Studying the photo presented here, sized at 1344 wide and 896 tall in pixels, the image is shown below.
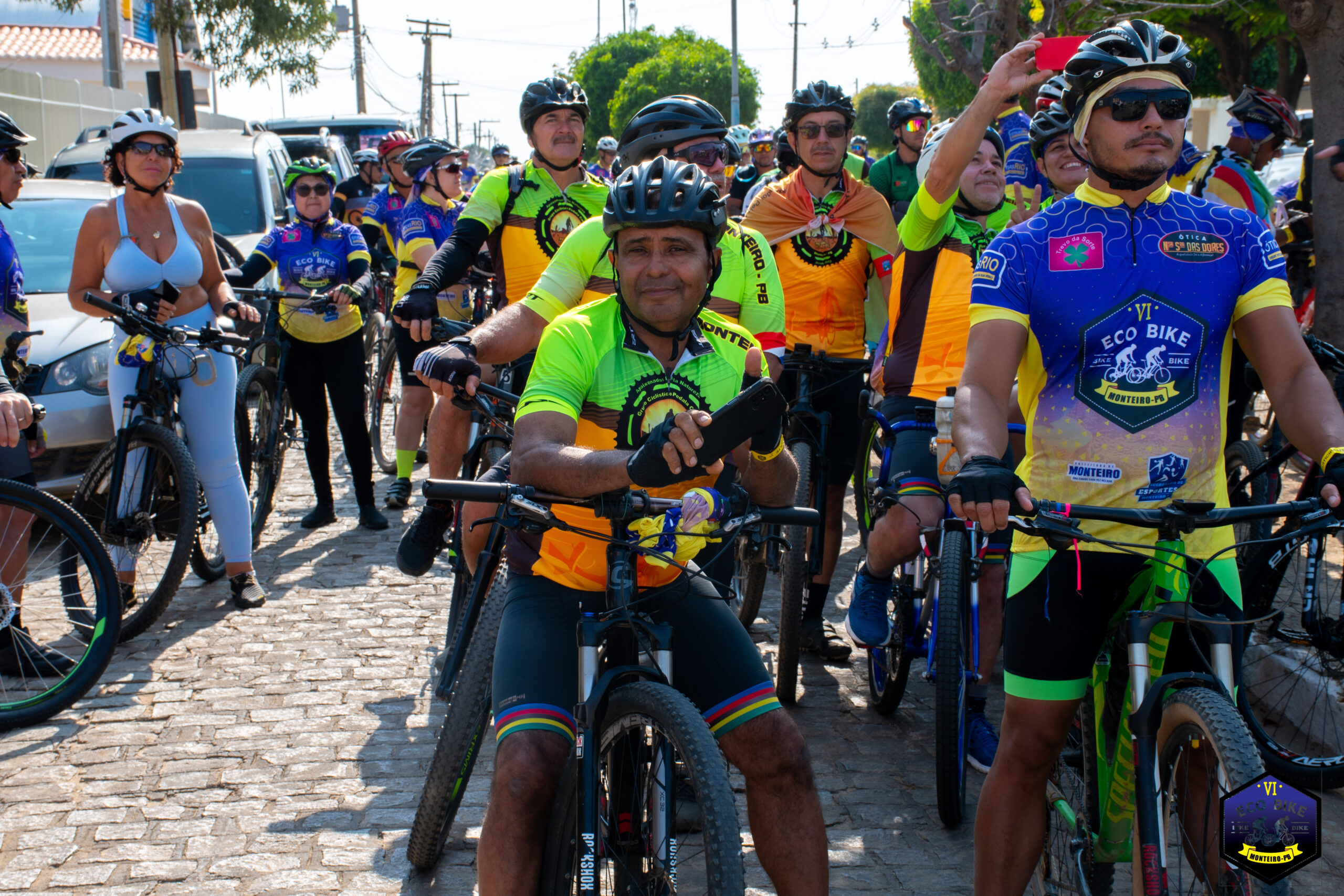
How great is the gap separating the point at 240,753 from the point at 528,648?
2287 millimetres

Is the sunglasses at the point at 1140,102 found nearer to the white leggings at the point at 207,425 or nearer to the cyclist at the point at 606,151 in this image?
the white leggings at the point at 207,425

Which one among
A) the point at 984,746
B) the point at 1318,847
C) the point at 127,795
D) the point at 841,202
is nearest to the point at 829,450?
the point at 841,202

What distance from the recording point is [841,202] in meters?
5.73

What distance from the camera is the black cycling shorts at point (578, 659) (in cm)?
286

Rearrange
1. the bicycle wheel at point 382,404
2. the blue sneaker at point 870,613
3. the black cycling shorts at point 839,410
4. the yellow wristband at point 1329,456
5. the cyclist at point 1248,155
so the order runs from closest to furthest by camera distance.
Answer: the yellow wristband at point 1329,456 → the blue sneaker at point 870,613 → the black cycling shorts at point 839,410 → the cyclist at point 1248,155 → the bicycle wheel at point 382,404

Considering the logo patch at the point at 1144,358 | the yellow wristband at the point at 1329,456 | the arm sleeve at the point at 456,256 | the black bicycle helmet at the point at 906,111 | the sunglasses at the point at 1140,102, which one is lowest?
the yellow wristband at the point at 1329,456

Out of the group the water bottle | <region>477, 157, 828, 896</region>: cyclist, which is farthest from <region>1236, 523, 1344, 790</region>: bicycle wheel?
<region>477, 157, 828, 896</region>: cyclist

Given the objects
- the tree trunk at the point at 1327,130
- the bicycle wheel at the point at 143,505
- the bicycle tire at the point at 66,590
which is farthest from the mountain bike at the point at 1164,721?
the tree trunk at the point at 1327,130

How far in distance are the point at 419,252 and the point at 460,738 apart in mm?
5439

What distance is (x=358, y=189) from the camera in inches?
549

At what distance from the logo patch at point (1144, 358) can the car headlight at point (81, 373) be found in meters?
6.24

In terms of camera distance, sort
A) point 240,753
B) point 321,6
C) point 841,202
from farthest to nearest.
Result: point 321,6, point 841,202, point 240,753

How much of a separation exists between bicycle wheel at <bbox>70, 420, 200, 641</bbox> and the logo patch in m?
4.58

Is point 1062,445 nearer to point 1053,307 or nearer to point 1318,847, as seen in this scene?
point 1053,307
